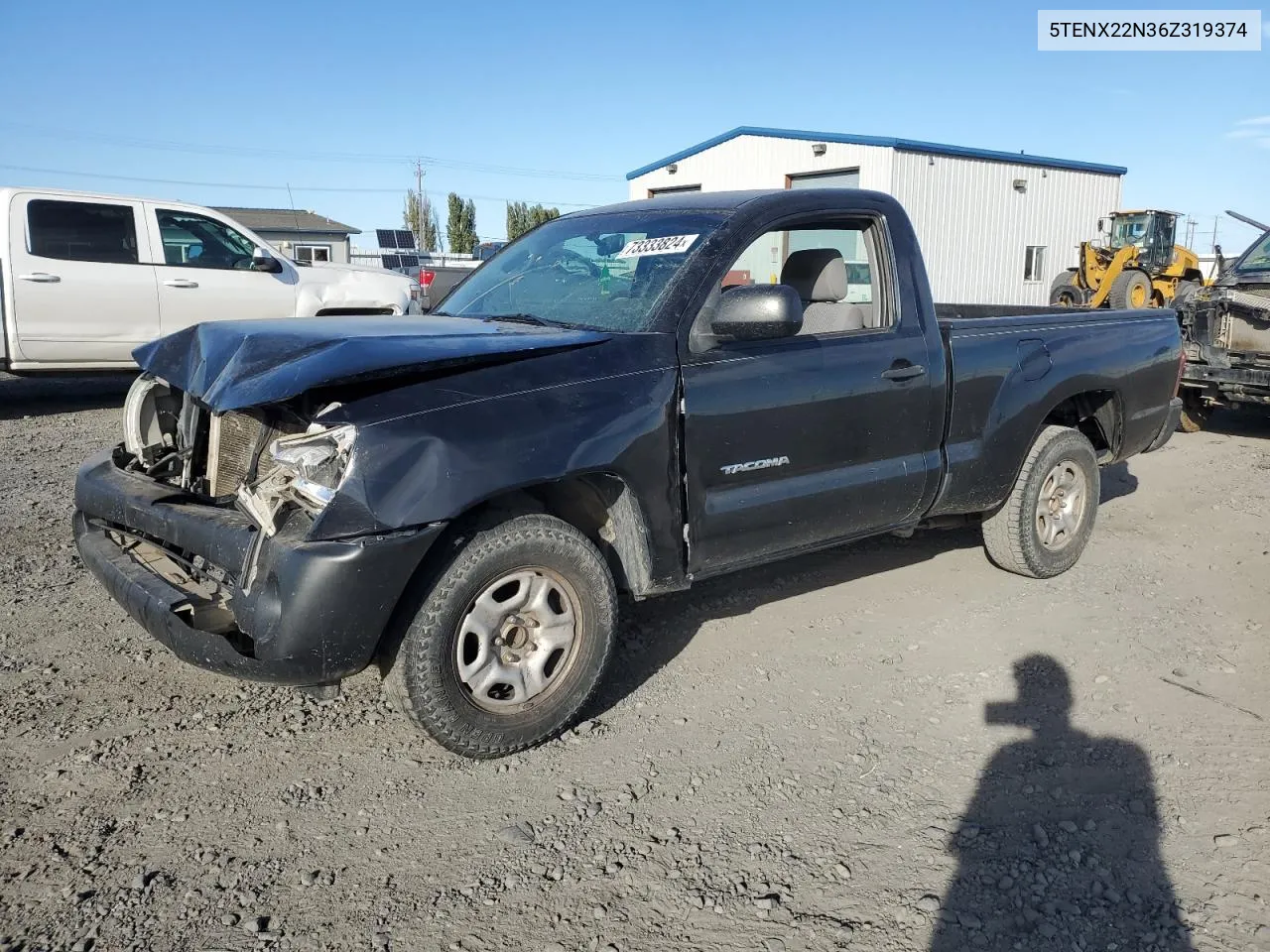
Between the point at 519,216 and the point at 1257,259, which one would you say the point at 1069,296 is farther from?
the point at 519,216

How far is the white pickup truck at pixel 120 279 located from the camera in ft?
28.2

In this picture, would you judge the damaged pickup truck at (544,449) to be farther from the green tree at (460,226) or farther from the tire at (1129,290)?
the green tree at (460,226)

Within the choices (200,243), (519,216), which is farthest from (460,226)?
(200,243)

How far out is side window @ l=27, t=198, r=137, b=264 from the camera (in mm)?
8664

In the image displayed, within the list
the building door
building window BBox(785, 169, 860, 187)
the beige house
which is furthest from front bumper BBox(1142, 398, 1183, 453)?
the beige house

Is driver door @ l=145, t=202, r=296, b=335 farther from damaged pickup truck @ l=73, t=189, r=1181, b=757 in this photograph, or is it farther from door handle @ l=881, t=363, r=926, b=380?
door handle @ l=881, t=363, r=926, b=380

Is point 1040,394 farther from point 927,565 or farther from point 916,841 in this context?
point 916,841

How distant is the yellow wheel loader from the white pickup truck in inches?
643

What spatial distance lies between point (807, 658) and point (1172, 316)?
3334 millimetres

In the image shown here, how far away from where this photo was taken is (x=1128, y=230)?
2152cm

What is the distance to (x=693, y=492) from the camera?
353 centimetres

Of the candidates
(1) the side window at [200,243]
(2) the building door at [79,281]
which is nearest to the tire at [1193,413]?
(1) the side window at [200,243]

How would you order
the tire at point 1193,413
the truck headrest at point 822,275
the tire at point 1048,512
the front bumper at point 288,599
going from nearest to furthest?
1. the front bumper at point 288,599
2. the truck headrest at point 822,275
3. the tire at point 1048,512
4. the tire at point 1193,413

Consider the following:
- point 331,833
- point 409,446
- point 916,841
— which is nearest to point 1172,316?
point 916,841
